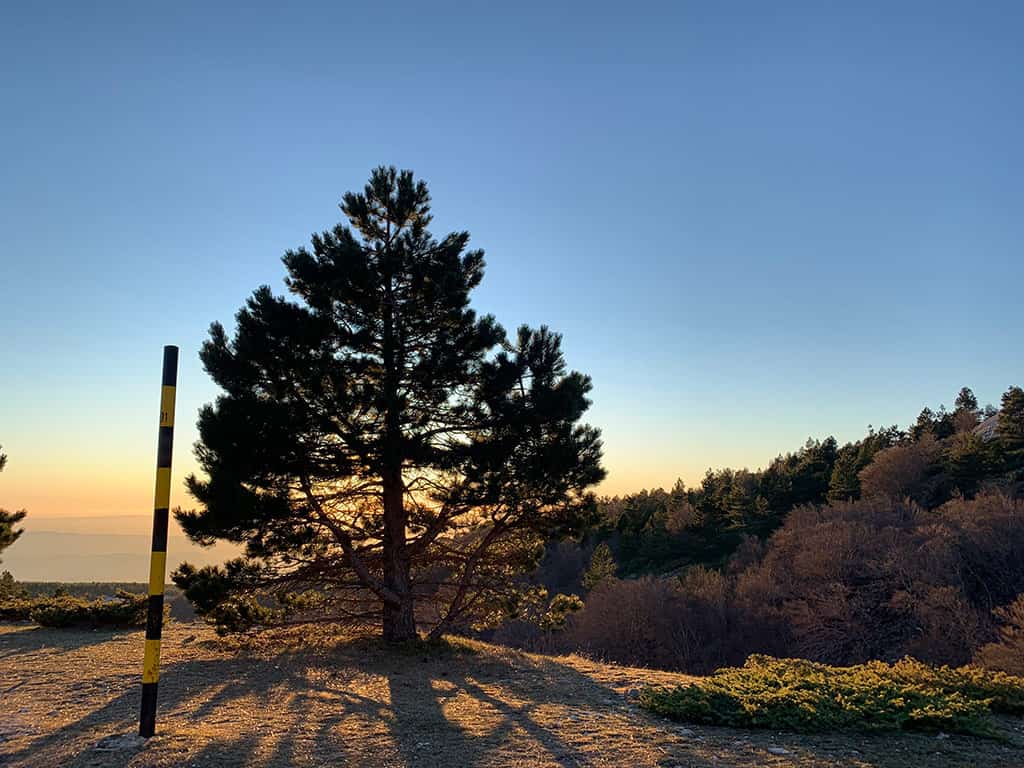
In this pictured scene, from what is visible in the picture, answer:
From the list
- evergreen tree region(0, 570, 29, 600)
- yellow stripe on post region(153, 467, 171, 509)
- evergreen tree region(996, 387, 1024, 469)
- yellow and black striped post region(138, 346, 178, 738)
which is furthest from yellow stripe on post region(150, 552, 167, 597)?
evergreen tree region(996, 387, 1024, 469)

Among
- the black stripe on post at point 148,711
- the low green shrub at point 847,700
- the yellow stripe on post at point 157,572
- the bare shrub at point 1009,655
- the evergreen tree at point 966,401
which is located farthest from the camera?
the evergreen tree at point 966,401

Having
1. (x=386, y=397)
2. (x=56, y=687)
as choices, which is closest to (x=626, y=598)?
(x=386, y=397)

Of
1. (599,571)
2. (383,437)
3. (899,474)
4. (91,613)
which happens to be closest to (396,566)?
(383,437)

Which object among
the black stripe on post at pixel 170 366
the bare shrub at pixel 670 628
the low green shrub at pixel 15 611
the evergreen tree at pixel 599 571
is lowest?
the bare shrub at pixel 670 628

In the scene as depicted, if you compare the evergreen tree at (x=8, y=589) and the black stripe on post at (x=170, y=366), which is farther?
the evergreen tree at (x=8, y=589)

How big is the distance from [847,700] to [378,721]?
4991 mm

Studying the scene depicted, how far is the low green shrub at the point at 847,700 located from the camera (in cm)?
734

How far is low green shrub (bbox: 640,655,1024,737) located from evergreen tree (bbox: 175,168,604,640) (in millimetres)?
5233

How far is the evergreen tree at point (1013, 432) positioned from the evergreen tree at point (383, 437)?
50.0 metres

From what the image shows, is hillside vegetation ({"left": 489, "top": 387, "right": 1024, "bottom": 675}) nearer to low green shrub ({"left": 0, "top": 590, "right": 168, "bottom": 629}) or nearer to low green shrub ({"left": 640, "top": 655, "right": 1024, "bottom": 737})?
low green shrub ({"left": 0, "top": 590, "right": 168, "bottom": 629})

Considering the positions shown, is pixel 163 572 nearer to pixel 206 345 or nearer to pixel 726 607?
pixel 206 345

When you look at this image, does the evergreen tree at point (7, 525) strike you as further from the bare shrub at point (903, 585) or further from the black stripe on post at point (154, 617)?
the bare shrub at point (903, 585)

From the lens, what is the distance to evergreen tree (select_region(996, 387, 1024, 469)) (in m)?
51.1

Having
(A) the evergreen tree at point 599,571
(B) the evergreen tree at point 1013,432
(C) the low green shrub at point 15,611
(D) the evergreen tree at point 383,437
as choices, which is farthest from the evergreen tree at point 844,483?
(C) the low green shrub at point 15,611
